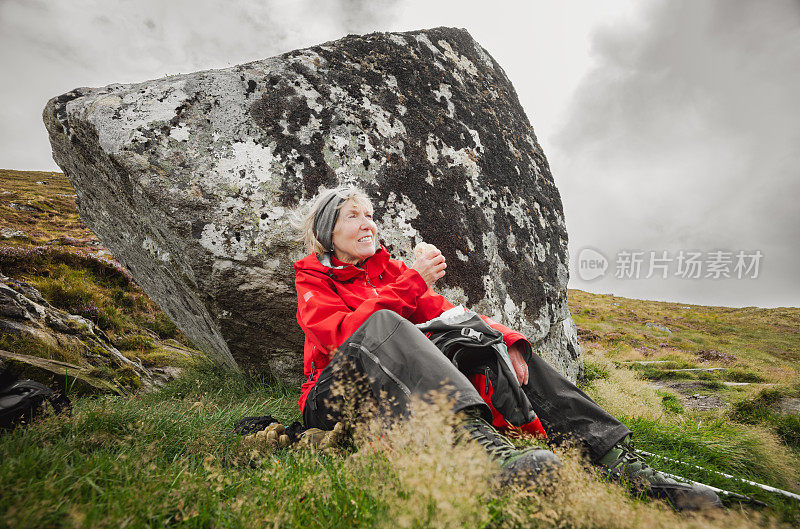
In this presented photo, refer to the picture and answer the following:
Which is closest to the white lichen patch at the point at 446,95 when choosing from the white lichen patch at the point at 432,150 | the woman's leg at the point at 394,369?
the white lichen patch at the point at 432,150

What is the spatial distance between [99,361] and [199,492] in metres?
5.04

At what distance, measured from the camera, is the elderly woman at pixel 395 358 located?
2.17 meters

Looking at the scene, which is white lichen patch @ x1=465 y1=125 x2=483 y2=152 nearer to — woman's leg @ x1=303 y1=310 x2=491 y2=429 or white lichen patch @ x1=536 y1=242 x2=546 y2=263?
white lichen patch @ x1=536 y1=242 x2=546 y2=263

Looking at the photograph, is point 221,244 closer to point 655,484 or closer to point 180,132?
point 180,132

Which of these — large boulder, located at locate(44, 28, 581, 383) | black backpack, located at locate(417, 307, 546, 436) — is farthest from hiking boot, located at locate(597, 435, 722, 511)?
large boulder, located at locate(44, 28, 581, 383)

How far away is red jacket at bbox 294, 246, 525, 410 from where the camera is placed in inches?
115

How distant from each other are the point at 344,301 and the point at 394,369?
1223mm

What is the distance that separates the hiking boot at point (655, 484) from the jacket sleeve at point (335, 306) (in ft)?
5.79

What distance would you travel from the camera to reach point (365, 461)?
1.87m

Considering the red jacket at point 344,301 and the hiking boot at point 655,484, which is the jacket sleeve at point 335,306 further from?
the hiking boot at point 655,484

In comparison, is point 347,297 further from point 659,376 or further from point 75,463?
point 659,376

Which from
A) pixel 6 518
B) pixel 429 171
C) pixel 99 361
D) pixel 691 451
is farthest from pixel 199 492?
pixel 99 361

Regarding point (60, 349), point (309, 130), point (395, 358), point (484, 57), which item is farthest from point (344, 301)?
point (484, 57)

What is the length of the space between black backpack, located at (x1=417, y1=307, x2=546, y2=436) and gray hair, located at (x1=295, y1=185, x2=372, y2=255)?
4.42 feet
